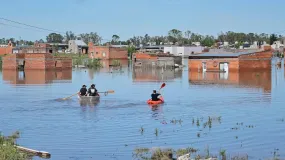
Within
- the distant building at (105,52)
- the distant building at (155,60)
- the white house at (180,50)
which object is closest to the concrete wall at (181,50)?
the white house at (180,50)

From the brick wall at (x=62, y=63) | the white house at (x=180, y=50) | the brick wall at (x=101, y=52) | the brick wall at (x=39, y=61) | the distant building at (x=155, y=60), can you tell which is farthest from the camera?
the white house at (x=180, y=50)

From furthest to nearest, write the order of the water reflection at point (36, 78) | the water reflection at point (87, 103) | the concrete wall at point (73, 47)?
1. the concrete wall at point (73, 47)
2. the water reflection at point (36, 78)
3. the water reflection at point (87, 103)

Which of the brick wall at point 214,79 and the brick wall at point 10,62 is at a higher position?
the brick wall at point 10,62

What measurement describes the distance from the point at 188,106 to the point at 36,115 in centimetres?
1028

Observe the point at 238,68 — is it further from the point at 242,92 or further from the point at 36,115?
the point at 36,115

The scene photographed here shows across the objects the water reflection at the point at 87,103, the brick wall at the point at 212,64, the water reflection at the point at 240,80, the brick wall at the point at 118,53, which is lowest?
the water reflection at the point at 87,103

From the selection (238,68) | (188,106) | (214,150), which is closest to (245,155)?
(214,150)

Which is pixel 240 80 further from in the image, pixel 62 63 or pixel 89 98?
A: pixel 62 63

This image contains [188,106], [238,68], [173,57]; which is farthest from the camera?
[173,57]

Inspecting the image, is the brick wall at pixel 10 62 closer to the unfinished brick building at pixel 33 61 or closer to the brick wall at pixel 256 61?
the unfinished brick building at pixel 33 61

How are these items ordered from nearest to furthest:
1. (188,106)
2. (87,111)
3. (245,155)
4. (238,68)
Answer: (245,155), (87,111), (188,106), (238,68)

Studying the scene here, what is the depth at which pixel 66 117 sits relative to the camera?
29.9 meters

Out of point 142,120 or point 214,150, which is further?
point 142,120

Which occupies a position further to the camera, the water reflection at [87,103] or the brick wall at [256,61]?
the brick wall at [256,61]
